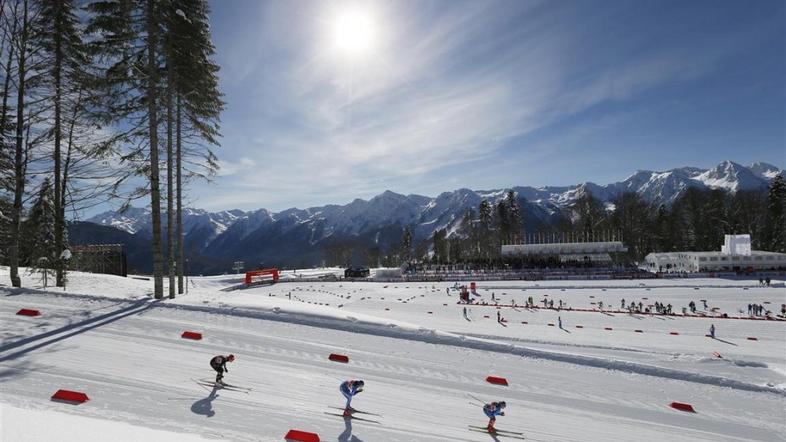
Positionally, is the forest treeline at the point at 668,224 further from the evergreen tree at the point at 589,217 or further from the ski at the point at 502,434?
the ski at the point at 502,434

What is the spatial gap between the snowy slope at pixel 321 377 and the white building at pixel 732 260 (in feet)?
148

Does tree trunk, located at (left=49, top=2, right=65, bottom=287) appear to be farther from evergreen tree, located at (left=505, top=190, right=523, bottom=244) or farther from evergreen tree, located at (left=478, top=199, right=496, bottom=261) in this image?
evergreen tree, located at (left=505, top=190, right=523, bottom=244)

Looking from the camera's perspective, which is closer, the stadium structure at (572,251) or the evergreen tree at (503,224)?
the stadium structure at (572,251)

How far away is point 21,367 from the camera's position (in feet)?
26.8

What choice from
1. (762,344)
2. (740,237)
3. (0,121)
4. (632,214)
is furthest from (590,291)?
(632,214)

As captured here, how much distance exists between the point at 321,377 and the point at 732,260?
6727 cm

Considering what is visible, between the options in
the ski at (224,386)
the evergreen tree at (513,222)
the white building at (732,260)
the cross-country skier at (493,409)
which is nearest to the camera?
the cross-country skier at (493,409)

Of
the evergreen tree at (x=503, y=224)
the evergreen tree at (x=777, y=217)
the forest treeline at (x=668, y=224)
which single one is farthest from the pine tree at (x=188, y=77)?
the evergreen tree at (x=777, y=217)

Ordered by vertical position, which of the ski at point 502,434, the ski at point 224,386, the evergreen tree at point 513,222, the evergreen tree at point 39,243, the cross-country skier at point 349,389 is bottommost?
the ski at point 502,434

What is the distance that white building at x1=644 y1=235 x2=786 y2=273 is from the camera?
A: 51844 mm

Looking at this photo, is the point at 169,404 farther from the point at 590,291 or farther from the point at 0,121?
the point at 590,291

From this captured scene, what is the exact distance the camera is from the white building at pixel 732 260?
51.8 metres

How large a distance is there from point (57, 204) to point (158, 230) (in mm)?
7412

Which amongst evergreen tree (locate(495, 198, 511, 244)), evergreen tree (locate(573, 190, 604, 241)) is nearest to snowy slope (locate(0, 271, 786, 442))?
evergreen tree (locate(495, 198, 511, 244))
